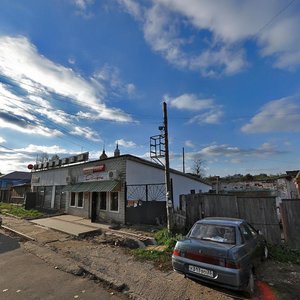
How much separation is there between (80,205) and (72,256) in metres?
11.1

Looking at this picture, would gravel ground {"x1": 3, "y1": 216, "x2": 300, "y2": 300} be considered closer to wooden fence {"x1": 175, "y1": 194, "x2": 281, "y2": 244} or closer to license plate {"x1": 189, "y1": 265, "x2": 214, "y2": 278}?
license plate {"x1": 189, "y1": 265, "x2": 214, "y2": 278}

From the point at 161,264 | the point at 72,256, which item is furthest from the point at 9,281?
the point at 161,264

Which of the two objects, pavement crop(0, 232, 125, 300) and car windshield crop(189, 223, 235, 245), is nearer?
pavement crop(0, 232, 125, 300)

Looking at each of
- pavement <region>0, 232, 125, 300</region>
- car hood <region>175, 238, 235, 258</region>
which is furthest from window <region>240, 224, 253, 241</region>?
pavement <region>0, 232, 125, 300</region>

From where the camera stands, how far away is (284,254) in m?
7.64

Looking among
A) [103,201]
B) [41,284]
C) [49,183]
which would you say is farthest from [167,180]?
[49,183]

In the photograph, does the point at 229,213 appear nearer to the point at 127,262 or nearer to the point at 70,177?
the point at 127,262

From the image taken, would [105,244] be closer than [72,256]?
No

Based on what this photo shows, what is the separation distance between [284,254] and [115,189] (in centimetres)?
949

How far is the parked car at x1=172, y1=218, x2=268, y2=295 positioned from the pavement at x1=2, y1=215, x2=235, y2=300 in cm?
47

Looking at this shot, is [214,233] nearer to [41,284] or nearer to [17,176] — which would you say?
[41,284]

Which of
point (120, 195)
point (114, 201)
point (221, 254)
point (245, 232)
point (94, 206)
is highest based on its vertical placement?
point (120, 195)

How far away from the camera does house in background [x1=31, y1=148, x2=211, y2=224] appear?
13.9 metres

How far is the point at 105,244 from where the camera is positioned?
31.6 feet
